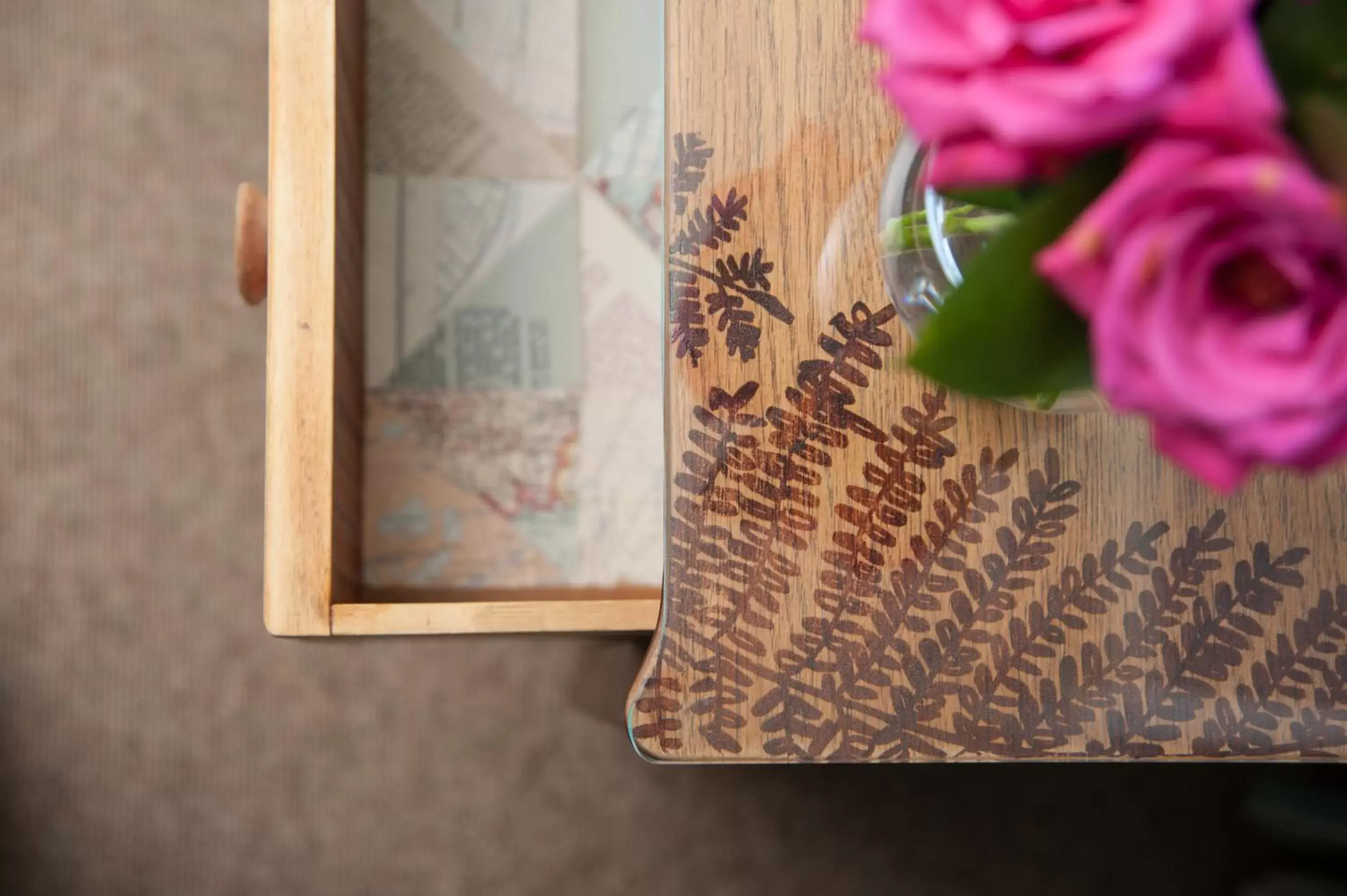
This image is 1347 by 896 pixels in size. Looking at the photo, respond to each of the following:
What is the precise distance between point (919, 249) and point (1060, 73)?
0.79 ft

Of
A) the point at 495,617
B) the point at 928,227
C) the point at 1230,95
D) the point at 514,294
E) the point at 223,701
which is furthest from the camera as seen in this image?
the point at 223,701

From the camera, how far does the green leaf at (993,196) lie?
25 cm

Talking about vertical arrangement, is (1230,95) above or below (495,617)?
above

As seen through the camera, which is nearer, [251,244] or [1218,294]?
[1218,294]

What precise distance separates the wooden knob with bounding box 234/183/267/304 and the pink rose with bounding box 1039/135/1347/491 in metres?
0.49

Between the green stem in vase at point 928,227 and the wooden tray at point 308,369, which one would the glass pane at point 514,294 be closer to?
the wooden tray at point 308,369

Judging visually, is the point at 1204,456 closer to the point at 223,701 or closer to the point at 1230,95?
the point at 1230,95

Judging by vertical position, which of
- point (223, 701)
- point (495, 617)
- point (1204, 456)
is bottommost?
point (223, 701)

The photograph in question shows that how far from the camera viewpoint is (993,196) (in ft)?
0.86

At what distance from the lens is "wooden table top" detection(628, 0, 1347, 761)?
0.43 meters

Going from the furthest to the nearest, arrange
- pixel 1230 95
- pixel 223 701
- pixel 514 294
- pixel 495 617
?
pixel 223 701
pixel 514 294
pixel 495 617
pixel 1230 95

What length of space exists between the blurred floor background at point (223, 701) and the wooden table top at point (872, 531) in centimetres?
54

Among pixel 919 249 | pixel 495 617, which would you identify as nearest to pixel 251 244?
pixel 495 617

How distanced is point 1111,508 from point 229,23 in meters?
0.93
